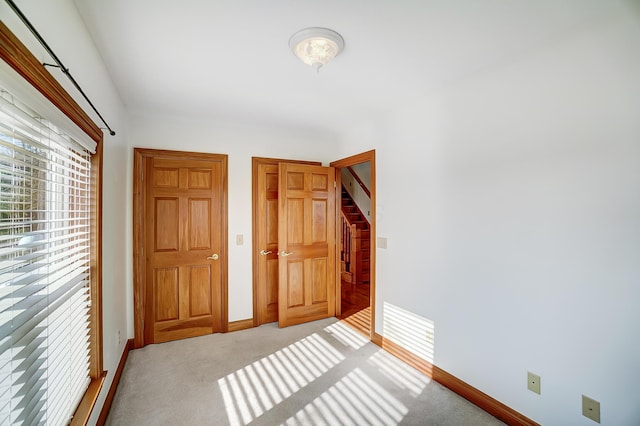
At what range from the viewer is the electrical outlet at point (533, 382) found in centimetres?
180

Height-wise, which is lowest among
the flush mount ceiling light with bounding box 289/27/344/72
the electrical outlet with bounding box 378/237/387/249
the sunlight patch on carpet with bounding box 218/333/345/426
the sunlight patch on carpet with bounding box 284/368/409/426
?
the sunlight patch on carpet with bounding box 284/368/409/426

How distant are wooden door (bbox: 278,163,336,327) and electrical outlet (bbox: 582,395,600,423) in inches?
103

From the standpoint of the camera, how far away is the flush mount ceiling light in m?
1.64

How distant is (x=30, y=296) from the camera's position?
104 cm

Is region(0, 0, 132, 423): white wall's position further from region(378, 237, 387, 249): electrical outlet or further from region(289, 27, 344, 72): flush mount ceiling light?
region(378, 237, 387, 249): electrical outlet

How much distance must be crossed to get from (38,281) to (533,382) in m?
2.69

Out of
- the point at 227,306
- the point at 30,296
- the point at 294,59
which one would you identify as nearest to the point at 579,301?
the point at 294,59

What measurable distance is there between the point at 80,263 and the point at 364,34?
208 centimetres

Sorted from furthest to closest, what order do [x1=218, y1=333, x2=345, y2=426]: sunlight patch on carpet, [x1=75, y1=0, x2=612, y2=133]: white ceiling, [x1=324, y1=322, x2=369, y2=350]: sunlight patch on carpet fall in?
[x1=324, y1=322, x2=369, y2=350]: sunlight patch on carpet
[x1=218, y1=333, x2=345, y2=426]: sunlight patch on carpet
[x1=75, y1=0, x2=612, y2=133]: white ceiling

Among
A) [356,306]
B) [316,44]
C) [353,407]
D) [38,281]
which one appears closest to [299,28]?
[316,44]

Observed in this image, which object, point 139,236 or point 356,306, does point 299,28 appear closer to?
point 139,236

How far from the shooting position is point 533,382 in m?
1.82

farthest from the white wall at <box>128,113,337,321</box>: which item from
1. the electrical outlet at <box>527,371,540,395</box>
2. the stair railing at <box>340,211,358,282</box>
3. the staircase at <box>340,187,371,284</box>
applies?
the electrical outlet at <box>527,371,540,395</box>

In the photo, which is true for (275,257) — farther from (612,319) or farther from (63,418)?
(612,319)
